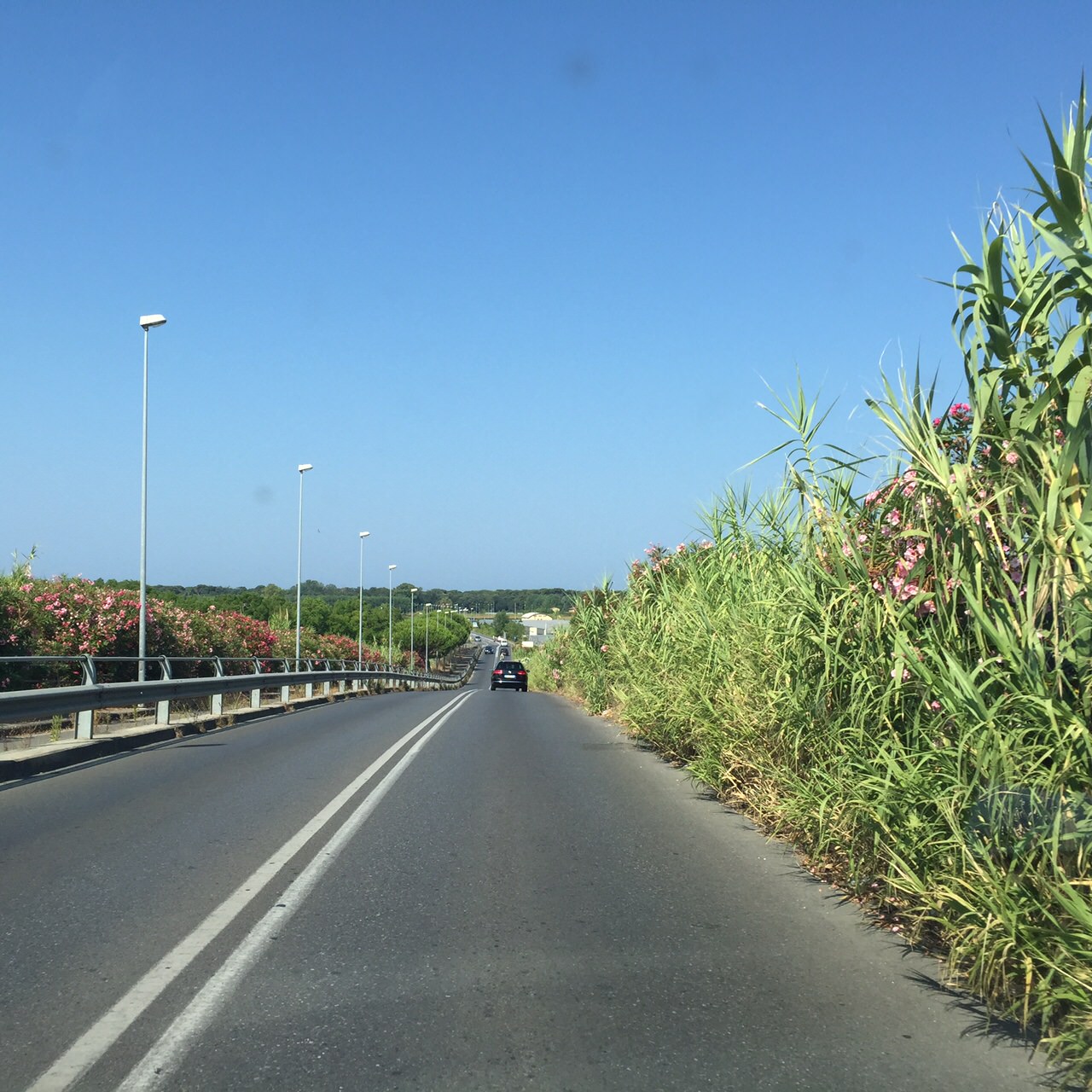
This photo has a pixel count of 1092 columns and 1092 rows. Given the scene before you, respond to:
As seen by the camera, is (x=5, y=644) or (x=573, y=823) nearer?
(x=573, y=823)

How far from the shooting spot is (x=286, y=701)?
2784 centimetres

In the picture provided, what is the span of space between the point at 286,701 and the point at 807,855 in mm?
21653

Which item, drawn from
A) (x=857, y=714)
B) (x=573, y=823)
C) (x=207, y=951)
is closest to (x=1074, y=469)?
(x=857, y=714)

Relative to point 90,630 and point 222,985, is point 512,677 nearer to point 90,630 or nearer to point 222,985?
point 90,630

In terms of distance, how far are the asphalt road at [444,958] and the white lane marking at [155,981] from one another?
17mm

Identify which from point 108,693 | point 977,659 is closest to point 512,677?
point 108,693

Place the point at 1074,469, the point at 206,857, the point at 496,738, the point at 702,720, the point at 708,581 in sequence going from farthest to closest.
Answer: the point at 496,738 < the point at 708,581 < the point at 702,720 < the point at 206,857 < the point at 1074,469

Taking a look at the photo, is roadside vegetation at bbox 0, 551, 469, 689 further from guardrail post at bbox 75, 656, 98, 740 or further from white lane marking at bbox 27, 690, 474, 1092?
white lane marking at bbox 27, 690, 474, 1092

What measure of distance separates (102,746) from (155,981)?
1032 cm

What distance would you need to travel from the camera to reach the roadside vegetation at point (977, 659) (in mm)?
4805

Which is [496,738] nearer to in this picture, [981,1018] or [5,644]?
[5,644]

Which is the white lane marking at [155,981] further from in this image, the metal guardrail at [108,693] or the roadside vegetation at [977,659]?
the metal guardrail at [108,693]

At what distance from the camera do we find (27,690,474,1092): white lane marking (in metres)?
4.09

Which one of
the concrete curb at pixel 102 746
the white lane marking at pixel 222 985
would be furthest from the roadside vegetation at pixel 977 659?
the concrete curb at pixel 102 746
